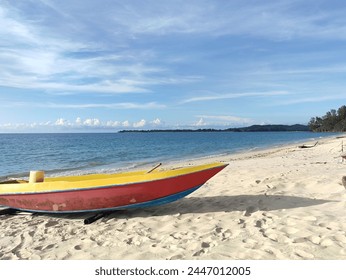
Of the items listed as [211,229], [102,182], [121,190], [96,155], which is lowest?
[96,155]

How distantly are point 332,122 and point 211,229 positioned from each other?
444ft

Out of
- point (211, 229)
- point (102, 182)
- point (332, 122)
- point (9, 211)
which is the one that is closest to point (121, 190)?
point (102, 182)

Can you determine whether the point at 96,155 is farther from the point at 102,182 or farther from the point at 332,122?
the point at 332,122

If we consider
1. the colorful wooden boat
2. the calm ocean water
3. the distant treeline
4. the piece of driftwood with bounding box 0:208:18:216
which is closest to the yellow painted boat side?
the colorful wooden boat

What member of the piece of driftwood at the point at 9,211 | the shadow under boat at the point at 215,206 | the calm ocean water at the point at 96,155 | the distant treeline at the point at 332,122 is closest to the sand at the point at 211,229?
the shadow under boat at the point at 215,206

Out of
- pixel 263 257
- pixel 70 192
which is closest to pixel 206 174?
pixel 263 257

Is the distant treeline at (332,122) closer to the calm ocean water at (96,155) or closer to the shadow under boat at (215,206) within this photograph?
the calm ocean water at (96,155)

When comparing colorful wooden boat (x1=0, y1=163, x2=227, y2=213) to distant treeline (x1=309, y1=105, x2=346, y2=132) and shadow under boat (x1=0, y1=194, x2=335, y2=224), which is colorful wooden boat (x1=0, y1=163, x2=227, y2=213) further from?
distant treeline (x1=309, y1=105, x2=346, y2=132)

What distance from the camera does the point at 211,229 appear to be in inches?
202

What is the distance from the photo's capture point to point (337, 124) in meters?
117

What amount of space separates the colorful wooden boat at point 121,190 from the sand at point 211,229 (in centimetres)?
35

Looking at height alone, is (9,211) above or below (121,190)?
below

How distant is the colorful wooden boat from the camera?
6051 millimetres
